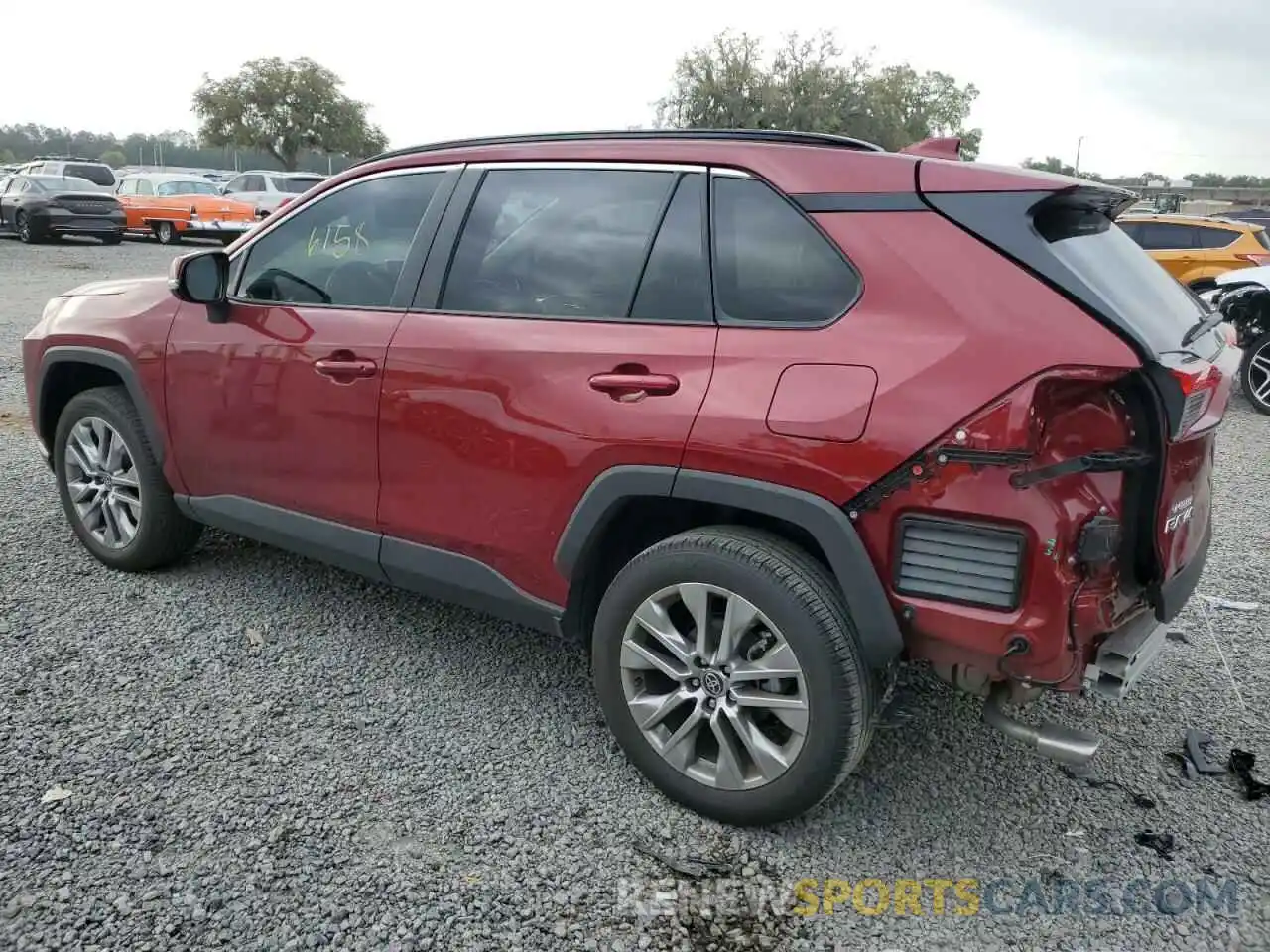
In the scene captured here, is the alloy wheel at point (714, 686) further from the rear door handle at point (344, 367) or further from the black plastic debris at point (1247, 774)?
the black plastic debris at point (1247, 774)

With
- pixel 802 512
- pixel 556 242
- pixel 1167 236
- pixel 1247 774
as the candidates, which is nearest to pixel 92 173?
pixel 1167 236

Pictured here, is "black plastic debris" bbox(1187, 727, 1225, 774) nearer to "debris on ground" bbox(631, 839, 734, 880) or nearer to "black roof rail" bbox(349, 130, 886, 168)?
"debris on ground" bbox(631, 839, 734, 880)

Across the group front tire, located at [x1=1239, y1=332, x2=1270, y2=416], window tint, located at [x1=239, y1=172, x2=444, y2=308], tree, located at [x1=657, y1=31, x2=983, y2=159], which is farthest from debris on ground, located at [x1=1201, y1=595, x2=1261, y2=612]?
tree, located at [x1=657, y1=31, x2=983, y2=159]

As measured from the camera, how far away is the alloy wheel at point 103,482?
4.20 meters

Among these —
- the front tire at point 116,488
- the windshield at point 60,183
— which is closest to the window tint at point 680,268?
the front tire at point 116,488

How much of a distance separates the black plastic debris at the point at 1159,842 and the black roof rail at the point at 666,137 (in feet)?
6.63

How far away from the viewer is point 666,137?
2.93m

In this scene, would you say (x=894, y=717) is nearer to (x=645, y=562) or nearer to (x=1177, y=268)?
(x=645, y=562)

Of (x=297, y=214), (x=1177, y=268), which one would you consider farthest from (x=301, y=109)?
(x=297, y=214)

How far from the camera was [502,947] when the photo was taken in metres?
2.30

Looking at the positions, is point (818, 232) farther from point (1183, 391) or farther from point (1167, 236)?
point (1167, 236)

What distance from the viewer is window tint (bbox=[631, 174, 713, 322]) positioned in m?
2.73

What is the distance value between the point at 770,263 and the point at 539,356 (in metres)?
0.72

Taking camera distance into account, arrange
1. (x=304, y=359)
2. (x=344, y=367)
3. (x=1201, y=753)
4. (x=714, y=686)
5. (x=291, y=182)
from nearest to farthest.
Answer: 1. (x=714, y=686)
2. (x=1201, y=753)
3. (x=344, y=367)
4. (x=304, y=359)
5. (x=291, y=182)
